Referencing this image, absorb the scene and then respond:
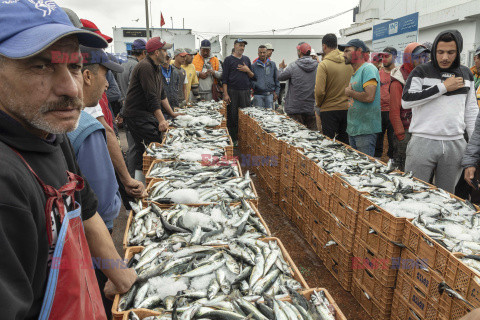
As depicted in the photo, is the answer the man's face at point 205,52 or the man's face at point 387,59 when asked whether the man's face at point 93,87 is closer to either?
the man's face at point 387,59

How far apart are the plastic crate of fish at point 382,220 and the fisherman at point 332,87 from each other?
10.7 feet

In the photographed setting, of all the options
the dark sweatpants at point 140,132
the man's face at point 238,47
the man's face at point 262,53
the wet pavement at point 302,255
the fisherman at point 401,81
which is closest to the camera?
the wet pavement at point 302,255

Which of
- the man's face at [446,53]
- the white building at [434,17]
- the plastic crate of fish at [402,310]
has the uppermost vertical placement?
the white building at [434,17]

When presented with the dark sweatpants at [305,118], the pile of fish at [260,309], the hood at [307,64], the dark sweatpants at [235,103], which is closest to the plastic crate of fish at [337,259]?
the pile of fish at [260,309]

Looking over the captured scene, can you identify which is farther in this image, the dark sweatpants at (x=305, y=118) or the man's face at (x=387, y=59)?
the dark sweatpants at (x=305, y=118)

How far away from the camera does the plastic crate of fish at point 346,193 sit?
3.50m

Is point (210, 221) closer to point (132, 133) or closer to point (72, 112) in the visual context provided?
point (72, 112)

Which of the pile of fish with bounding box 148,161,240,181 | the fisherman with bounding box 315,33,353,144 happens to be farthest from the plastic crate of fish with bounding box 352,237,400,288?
the fisherman with bounding box 315,33,353,144

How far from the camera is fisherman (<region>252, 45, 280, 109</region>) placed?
Result: 1002 cm

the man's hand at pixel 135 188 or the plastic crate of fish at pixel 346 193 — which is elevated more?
the man's hand at pixel 135 188

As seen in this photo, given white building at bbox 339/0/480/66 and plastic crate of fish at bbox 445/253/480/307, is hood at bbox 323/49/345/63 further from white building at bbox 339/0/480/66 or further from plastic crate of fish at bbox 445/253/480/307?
plastic crate of fish at bbox 445/253/480/307

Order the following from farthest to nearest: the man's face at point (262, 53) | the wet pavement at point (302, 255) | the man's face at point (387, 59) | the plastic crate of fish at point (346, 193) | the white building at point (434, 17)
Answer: the white building at point (434, 17), the man's face at point (262, 53), the man's face at point (387, 59), the wet pavement at point (302, 255), the plastic crate of fish at point (346, 193)

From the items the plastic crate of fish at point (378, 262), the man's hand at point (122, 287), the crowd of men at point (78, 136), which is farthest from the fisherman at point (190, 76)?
the man's hand at point (122, 287)

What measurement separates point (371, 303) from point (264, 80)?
785 centimetres
